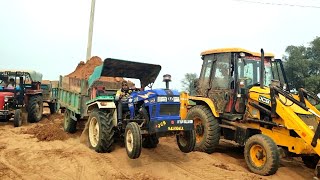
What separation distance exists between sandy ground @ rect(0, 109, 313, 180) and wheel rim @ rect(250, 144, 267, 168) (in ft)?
0.91

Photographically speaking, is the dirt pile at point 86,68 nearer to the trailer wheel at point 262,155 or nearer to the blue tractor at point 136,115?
the blue tractor at point 136,115

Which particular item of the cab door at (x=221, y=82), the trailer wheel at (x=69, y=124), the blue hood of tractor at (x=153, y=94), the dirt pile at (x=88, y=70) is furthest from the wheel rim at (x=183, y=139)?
the trailer wheel at (x=69, y=124)

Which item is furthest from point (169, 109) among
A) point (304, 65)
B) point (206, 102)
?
point (304, 65)

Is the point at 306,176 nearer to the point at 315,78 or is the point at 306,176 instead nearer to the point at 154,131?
the point at 154,131

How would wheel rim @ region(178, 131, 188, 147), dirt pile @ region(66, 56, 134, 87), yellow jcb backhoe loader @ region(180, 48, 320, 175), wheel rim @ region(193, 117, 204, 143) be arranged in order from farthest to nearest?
1. dirt pile @ region(66, 56, 134, 87)
2. wheel rim @ region(193, 117, 204, 143)
3. wheel rim @ region(178, 131, 188, 147)
4. yellow jcb backhoe loader @ region(180, 48, 320, 175)

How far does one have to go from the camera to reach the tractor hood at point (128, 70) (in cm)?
850

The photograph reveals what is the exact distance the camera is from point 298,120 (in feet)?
22.2

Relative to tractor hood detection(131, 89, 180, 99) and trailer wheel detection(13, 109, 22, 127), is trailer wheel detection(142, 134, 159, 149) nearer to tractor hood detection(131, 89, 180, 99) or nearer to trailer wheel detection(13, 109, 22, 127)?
tractor hood detection(131, 89, 180, 99)

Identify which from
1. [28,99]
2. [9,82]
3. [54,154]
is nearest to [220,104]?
[54,154]

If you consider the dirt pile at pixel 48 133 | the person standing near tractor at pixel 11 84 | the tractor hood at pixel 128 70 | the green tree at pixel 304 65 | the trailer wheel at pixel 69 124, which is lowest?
the dirt pile at pixel 48 133

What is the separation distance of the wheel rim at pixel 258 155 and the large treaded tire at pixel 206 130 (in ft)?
4.62

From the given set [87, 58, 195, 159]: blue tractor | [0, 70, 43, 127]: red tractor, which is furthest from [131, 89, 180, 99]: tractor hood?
[0, 70, 43, 127]: red tractor

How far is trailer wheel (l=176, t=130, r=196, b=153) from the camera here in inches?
273

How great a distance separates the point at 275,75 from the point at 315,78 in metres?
22.1
